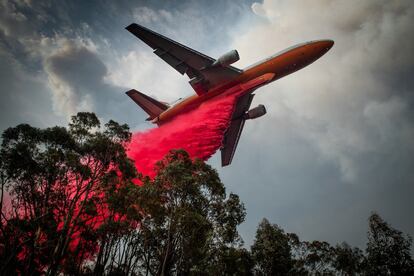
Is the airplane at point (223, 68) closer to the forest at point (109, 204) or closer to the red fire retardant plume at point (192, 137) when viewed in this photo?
the red fire retardant plume at point (192, 137)

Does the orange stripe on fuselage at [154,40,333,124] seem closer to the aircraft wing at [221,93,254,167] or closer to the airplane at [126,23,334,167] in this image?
the airplane at [126,23,334,167]

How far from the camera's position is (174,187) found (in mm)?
17656

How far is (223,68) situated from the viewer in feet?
75.9

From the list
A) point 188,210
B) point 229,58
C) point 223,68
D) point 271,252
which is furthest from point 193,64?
point 271,252

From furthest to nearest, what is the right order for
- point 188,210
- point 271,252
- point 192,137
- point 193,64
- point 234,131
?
point 271,252, point 234,131, point 193,64, point 192,137, point 188,210

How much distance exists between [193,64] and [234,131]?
826 cm

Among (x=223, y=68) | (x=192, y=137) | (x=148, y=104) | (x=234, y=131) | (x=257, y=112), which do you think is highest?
(x=223, y=68)

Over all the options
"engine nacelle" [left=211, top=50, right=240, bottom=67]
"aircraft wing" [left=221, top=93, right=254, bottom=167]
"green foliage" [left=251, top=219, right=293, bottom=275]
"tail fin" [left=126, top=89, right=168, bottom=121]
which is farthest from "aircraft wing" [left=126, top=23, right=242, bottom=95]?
"green foliage" [left=251, top=219, right=293, bottom=275]

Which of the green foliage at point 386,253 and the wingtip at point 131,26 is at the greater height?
the wingtip at point 131,26

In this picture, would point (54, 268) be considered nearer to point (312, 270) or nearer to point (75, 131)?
point (75, 131)

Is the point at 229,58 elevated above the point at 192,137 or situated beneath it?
elevated above

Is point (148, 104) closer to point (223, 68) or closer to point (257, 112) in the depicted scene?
point (223, 68)

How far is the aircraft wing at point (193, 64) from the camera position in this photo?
2242 centimetres

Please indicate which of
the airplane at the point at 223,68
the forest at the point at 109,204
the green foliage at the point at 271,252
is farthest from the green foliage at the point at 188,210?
the green foliage at the point at 271,252
